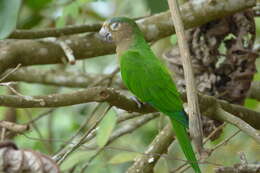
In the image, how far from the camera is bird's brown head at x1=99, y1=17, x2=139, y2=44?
10.0 ft

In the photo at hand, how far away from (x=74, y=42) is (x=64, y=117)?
2.03 m

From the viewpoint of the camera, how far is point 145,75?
2.90 m

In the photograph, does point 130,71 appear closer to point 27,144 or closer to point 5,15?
point 5,15

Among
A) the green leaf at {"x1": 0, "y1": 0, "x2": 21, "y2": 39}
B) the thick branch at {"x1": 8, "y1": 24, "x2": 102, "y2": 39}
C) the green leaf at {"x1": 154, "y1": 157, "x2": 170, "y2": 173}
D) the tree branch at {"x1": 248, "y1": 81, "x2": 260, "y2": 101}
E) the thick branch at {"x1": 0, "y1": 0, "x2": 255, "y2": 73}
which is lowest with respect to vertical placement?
the green leaf at {"x1": 154, "y1": 157, "x2": 170, "y2": 173}

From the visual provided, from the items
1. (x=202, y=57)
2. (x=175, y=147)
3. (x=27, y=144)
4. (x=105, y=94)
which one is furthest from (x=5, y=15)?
(x=175, y=147)

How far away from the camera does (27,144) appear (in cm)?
378

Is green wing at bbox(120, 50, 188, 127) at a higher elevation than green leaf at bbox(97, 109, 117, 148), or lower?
higher

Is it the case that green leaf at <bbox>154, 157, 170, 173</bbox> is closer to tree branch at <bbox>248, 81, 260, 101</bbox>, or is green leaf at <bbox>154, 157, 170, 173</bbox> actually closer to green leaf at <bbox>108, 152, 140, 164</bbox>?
green leaf at <bbox>108, 152, 140, 164</bbox>

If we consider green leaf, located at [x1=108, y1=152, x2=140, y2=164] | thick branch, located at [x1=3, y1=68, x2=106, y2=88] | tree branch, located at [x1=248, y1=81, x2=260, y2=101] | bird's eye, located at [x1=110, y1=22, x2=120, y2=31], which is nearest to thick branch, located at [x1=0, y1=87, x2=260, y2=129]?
bird's eye, located at [x1=110, y1=22, x2=120, y2=31]

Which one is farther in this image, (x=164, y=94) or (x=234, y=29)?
→ (x=234, y=29)

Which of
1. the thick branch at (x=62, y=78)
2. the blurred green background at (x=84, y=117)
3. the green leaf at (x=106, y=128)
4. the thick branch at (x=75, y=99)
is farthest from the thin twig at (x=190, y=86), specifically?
the thick branch at (x=62, y=78)

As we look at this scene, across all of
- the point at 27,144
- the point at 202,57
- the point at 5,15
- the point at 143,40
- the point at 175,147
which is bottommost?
the point at 175,147

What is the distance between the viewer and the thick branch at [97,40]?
289 centimetres

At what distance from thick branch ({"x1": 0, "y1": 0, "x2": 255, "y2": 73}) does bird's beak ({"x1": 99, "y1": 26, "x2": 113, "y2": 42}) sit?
0.11ft
